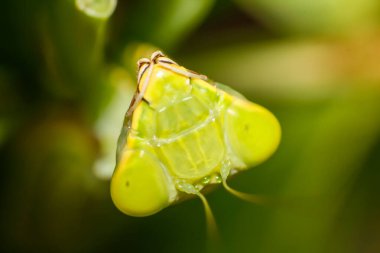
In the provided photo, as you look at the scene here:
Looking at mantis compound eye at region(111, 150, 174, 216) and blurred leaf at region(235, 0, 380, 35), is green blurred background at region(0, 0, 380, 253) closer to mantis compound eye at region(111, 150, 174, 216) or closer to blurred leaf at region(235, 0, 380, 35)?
blurred leaf at region(235, 0, 380, 35)

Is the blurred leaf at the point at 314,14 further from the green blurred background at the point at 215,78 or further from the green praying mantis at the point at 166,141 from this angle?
the green praying mantis at the point at 166,141

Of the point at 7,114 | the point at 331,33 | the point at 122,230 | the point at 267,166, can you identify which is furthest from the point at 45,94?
the point at 331,33

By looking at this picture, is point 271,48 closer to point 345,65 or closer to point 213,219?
point 345,65

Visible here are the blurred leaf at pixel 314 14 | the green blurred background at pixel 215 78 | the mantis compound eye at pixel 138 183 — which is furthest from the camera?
the blurred leaf at pixel 314 14

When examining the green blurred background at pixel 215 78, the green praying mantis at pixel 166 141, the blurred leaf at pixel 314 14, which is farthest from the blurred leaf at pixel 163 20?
the green praying mantis at pixel 166 141

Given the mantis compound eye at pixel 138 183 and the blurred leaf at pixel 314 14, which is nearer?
the mantis compound eye at pixel 138 183

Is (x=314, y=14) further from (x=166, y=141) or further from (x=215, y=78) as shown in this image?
(x=166, y=141)
